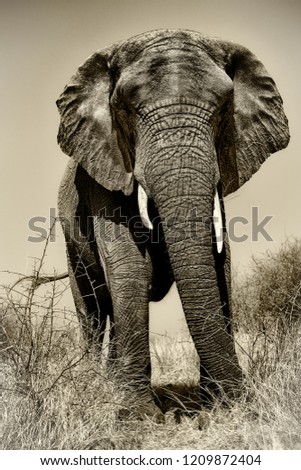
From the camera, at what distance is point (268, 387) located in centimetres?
351

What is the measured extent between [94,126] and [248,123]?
76cm

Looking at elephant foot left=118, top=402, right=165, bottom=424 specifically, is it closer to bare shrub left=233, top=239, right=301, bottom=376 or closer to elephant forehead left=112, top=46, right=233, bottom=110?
elephant forehead left=112, top=46, right=233, bottom=110

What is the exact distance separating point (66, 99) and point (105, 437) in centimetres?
172

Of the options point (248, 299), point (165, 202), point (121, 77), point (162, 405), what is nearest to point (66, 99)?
point (121, 77)

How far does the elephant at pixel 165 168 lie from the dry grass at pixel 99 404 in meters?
0.12

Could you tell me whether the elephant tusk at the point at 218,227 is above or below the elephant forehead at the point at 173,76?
below

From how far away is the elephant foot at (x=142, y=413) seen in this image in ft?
12.0

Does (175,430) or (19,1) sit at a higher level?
(19,1)

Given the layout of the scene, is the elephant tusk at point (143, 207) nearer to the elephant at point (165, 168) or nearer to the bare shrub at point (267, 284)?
the elephant at point (165, 168)

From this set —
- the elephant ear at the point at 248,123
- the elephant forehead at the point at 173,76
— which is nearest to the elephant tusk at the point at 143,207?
the elephant forehead at the point at 173,76

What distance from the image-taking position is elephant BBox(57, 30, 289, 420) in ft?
11.8

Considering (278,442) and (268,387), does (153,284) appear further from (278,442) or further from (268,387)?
(278,442)

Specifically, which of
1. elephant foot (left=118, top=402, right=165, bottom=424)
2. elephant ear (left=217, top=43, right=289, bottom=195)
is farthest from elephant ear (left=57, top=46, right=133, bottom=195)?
elephant foot (left=118, top=402, right=165, bottom=424)

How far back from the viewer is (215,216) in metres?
3.69
